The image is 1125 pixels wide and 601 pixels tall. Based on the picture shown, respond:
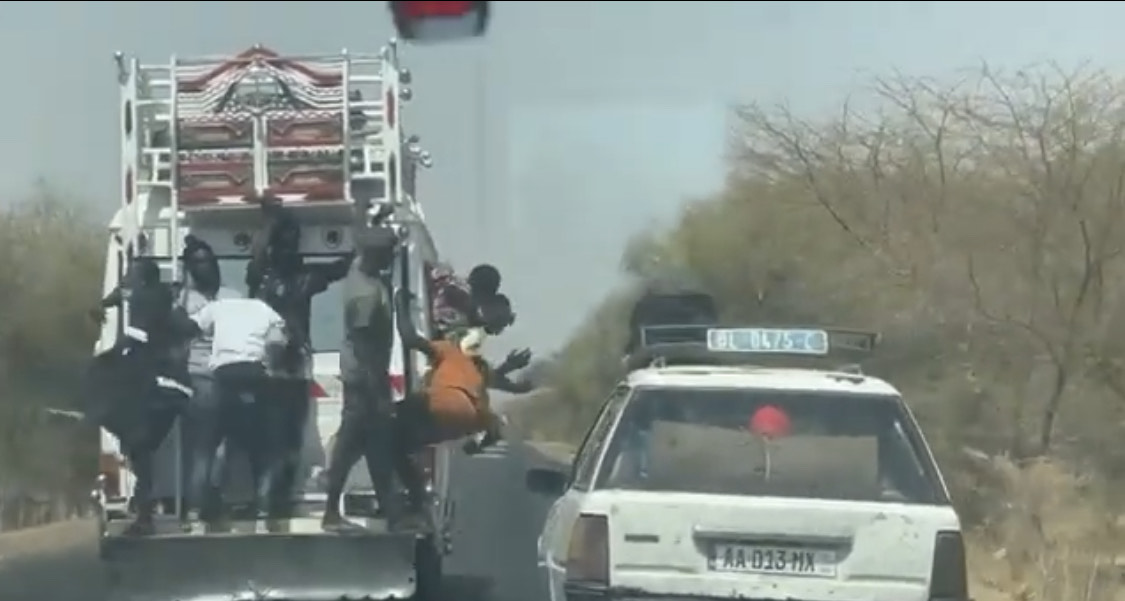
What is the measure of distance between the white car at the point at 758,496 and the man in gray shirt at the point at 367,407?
2175 mm

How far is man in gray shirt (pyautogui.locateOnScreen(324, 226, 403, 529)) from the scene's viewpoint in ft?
37.4

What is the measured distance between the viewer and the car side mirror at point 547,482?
1031 cm

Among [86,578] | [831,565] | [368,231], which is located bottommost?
[86,578]

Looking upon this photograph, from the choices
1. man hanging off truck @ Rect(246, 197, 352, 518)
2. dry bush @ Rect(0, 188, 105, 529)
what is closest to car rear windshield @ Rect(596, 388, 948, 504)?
man hanging off truck @ Rect(246, 197, 352, 518)

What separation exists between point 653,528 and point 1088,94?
10.7 metres

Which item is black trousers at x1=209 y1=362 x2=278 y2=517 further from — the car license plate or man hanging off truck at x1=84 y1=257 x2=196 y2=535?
the car license plate

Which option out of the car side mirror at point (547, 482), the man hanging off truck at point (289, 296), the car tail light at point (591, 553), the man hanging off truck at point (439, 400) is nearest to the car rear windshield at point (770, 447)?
the car tail light at point (591, 553)

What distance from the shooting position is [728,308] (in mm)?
21594

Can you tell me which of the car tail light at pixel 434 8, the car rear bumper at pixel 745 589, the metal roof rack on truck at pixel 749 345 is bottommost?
the car rear bumper at pixel 745 589

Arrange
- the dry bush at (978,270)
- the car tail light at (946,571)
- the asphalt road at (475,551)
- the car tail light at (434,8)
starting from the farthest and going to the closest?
1. the dry bush at (978,270)
2. the asphalt road at (475,551)
3. the car tail light at (946,571)
4. the car tail light at (434,8)

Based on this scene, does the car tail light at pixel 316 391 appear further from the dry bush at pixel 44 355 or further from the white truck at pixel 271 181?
the dry bush at pixel 44 355

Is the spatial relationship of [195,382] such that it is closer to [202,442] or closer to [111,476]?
[202,442]

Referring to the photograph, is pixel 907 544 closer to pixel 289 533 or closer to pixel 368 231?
pixel 289 533

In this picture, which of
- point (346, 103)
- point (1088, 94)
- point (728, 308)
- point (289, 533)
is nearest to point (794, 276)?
point (728, 308)
